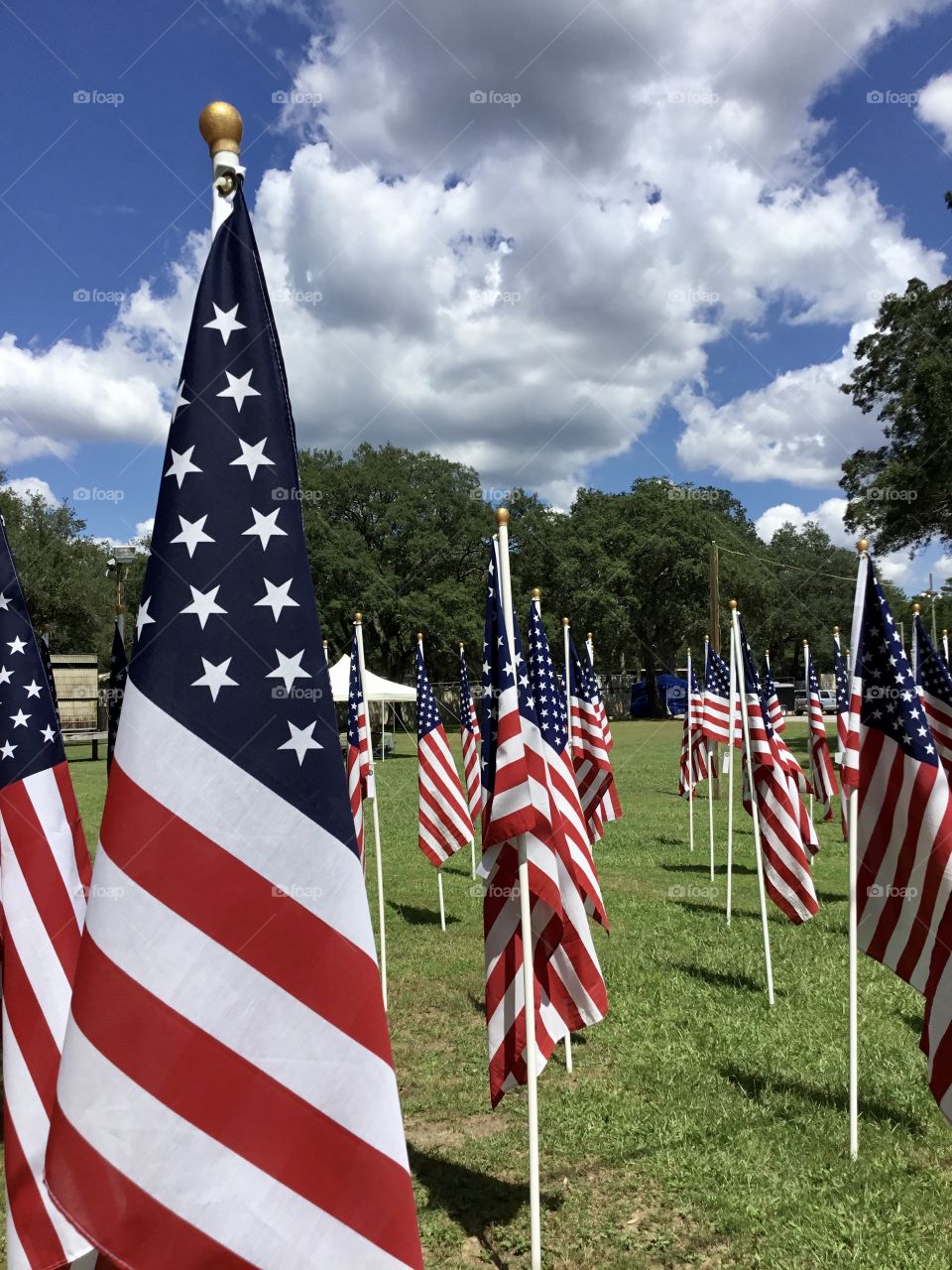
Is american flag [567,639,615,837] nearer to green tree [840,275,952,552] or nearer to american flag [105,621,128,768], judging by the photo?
american flag [105,621,128,768]

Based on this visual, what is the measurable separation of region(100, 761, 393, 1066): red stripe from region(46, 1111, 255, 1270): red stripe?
0.57 m

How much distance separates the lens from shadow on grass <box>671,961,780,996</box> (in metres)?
9.76

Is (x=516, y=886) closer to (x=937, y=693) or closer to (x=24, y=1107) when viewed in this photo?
(x=24, y=1107)

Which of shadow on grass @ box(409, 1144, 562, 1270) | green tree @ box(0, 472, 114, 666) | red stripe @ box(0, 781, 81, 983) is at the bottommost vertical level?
shadow on grass @ box(409, 1144, 562, 1270)

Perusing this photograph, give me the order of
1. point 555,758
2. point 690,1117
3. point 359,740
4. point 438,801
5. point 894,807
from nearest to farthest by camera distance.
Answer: point 894,807
point 690,1117
point 555,758
point 359,740
point 438,801

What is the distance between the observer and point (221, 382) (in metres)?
2.61

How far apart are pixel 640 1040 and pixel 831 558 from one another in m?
91.0

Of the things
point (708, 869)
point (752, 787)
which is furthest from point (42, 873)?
point (708, 869)

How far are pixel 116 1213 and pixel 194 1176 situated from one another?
0.62 ft

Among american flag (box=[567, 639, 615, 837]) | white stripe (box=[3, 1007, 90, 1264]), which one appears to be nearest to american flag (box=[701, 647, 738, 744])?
american flag (box=[567, 639, 615, 837])

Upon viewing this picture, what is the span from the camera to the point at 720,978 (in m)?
10.1

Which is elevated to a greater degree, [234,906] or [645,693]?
[234,906]

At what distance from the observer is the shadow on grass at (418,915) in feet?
43.5

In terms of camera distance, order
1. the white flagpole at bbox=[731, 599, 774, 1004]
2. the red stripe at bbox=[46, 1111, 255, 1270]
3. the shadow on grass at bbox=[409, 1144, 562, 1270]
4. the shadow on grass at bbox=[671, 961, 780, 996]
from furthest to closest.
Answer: the shadow on grass at bbox=[671, 961, 780, 996]
the white flagpole at bbox=[731, 599, 774, 1004]
the shadow on grass at bbox=[409, 1144, 562, 1270]
the red stripe at bbox=[46, 1111, 255, 1270]
